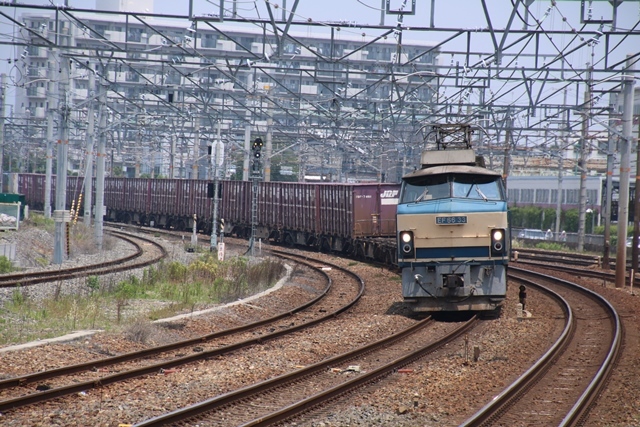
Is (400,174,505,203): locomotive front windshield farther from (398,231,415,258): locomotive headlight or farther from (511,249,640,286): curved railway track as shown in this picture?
(511,249,640,286): curved railway track

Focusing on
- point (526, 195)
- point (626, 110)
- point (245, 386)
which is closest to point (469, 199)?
point (245, 386)

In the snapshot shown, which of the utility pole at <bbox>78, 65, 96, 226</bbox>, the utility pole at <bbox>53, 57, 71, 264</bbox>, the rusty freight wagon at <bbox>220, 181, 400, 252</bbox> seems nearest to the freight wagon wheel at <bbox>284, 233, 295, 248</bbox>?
the rusty freight wagon at <bbox>220, 181, 400, 252</bbox>

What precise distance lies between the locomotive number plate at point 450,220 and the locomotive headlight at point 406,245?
60 centimetres

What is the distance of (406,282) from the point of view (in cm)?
1520

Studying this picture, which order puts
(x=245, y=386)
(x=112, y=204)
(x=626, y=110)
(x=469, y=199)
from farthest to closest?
(x=112, y=204)
(x=626, y=110)
(x=469, y=199)
(x=245, y=386)

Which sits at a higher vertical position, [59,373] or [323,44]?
[323,44]

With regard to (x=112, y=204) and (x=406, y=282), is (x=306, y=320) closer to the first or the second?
(x=406, y=282)

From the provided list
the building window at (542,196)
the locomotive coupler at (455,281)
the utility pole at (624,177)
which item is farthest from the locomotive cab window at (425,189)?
the building window at (542,196)

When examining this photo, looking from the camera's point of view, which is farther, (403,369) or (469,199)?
(469,199)

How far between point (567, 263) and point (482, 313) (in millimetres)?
19280

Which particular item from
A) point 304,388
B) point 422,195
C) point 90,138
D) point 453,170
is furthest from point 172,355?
point 90,138

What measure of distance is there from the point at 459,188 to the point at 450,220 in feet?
2.77

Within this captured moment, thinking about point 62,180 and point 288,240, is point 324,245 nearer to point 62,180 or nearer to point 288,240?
point 288,240

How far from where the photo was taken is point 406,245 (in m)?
15.0
